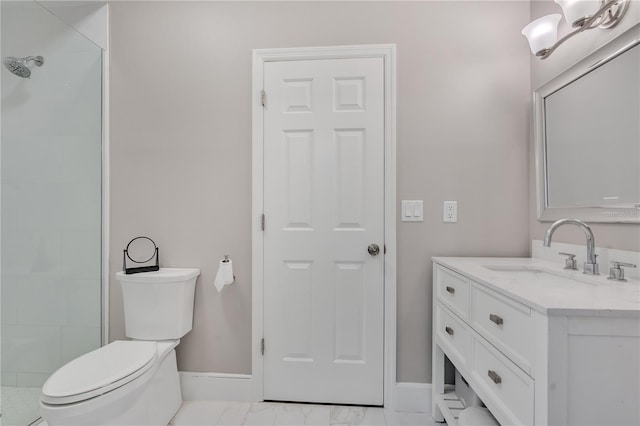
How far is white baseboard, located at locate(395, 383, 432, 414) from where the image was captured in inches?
60.3

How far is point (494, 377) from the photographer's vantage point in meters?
0.89

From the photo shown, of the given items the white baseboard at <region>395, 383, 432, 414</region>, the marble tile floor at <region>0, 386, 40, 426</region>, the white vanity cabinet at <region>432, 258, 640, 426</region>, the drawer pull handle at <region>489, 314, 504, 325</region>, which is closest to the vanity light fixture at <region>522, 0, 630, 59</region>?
the white vanity cabinet at <region>432, 258, 640, 426</region>

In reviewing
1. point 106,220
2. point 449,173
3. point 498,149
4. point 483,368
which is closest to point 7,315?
point 106,220

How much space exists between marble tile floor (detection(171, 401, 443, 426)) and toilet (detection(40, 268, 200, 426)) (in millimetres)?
130

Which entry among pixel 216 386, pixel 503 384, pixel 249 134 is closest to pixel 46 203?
pixel 249 134

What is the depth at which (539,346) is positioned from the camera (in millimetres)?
690

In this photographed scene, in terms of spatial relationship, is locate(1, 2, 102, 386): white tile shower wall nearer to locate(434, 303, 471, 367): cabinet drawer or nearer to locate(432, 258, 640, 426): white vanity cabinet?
locate(434, 303, 471, 367): cabinet drawer

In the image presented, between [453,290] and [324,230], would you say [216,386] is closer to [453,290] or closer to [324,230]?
[324,230]

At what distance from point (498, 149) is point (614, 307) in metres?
1.09

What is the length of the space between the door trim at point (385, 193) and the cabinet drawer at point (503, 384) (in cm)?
57

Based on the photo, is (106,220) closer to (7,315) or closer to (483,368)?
(7,315)

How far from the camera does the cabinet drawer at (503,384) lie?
2.47 ft

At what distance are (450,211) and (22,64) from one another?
2.46 m

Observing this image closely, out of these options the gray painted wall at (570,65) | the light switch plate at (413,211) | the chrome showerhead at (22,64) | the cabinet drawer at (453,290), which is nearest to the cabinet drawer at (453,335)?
the cabinet drawer at (453,290)
